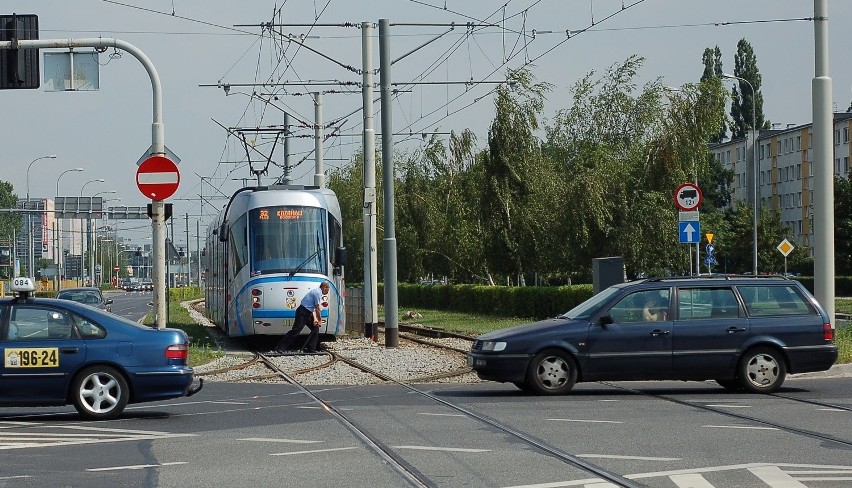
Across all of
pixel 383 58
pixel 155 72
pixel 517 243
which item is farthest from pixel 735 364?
pixel 517 243

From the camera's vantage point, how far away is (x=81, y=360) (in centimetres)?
1445

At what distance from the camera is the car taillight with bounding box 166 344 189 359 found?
14625 millimetres

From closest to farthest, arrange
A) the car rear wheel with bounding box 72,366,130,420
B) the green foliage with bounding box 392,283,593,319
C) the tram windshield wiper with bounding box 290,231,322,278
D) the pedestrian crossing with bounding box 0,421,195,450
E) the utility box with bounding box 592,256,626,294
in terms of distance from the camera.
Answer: the pedestrian crossing with bounding box 0,421,195,450
the car rear wheel with bounding box 72,366,130,420
the utility box with bounding box 592,256,626,294
the tram windshield wiper with bounding box 290,231,322,278
the green foliage with bounding box 392,283,593,319

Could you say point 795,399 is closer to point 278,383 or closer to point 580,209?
point 278,383

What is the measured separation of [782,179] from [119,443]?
104896 millimetres

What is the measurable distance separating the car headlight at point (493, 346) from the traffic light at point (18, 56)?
29.7 ft

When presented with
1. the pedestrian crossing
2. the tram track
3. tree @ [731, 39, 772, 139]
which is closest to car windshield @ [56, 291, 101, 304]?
the tram track

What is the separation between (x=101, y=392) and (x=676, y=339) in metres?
7.11

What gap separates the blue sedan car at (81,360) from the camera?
14352 millimetres

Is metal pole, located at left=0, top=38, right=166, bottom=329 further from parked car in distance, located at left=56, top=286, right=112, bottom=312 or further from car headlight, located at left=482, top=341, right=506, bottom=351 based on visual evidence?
parked car in distance, located at left=56, top=286, right=112, bottom=312

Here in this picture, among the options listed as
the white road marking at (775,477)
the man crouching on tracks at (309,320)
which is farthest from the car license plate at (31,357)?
the man crouching on tracks at (309,320)

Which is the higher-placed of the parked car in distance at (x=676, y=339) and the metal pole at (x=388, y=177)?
the metal pole at (x=388, y=177)

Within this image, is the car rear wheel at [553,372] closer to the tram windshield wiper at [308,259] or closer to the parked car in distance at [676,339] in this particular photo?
the parked car in distance at [676,339]

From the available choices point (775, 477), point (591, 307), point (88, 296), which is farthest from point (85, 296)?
point (775, 477)
